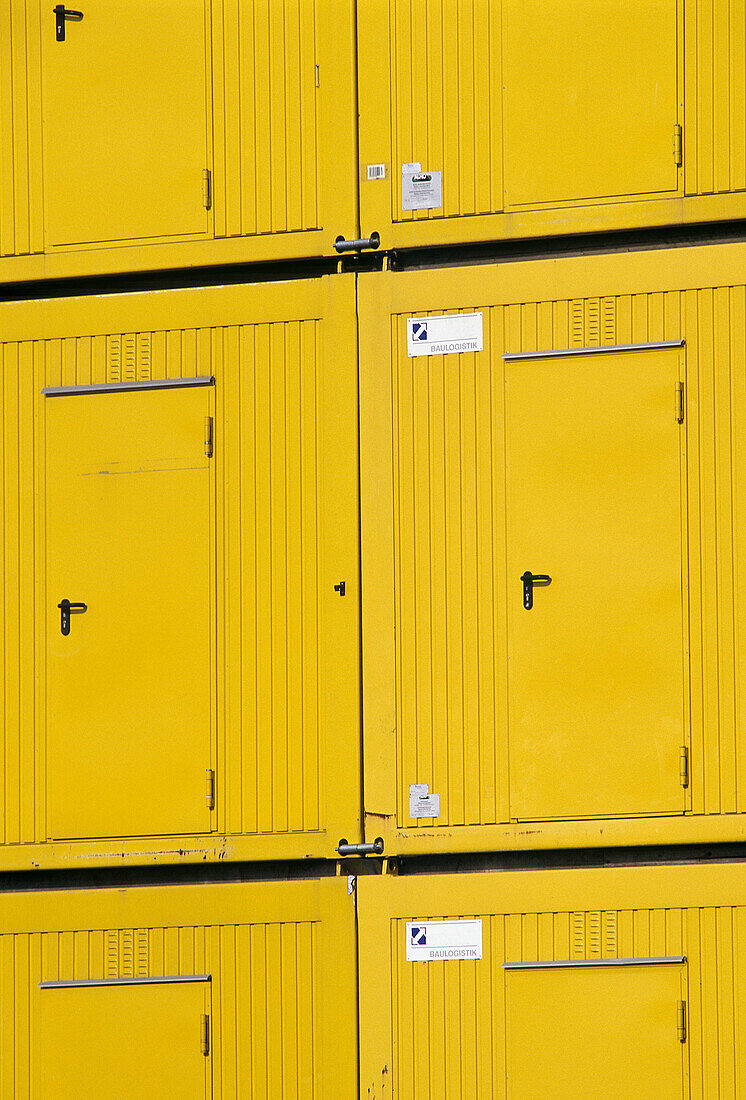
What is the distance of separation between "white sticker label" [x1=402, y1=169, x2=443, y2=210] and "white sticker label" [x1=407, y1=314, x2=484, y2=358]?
30cm

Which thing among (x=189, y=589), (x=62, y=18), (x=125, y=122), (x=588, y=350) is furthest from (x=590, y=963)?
(x=62, y=18)

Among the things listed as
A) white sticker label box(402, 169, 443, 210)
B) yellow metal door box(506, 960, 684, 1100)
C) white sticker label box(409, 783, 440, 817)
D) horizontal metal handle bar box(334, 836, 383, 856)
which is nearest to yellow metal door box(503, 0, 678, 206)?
white sticker label box(402, 169, 443, 210)

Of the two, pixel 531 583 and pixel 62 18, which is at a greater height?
pixel 62 18

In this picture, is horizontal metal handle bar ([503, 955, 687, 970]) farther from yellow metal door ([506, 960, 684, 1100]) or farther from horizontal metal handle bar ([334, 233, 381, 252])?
horizontal metal handle bar ([334, 233, 381, 252])

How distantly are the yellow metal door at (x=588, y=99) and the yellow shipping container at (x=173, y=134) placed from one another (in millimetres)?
444

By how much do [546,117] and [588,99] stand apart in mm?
112

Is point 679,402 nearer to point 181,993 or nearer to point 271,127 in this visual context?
point 271,127

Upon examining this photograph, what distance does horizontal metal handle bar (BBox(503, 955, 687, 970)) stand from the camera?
125 inches

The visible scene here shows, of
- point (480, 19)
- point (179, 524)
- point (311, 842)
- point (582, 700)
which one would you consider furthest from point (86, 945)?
point (480, 19)

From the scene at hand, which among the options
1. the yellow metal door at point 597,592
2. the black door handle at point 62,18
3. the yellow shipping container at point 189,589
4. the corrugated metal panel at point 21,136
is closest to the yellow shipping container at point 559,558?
the yellow metal door at point 597,592

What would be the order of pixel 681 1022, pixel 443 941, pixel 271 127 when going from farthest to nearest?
pixel 271 127, pixel 443 941, pixel 681 1022

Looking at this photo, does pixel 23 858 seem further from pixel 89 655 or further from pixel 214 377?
pixel 214 377

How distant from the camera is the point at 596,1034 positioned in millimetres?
3170

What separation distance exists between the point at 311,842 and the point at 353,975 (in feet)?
1.12
